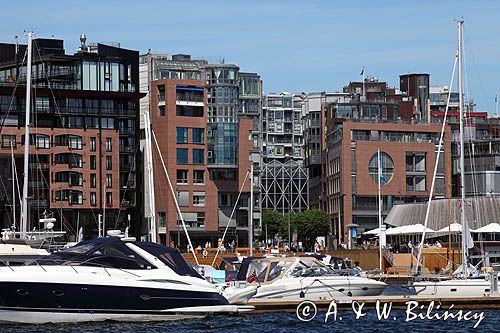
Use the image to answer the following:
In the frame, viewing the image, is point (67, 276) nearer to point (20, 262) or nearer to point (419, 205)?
point (20, 262)

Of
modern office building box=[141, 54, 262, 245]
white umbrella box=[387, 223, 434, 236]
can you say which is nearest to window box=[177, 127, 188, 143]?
modern office building box=[141, 54, 262, 245]

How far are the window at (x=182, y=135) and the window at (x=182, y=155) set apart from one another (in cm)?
121

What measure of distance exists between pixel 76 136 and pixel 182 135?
1667 centimetres

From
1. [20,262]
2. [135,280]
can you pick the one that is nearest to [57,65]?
[20,262]

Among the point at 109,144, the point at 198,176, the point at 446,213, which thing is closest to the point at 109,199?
the point at 109,144

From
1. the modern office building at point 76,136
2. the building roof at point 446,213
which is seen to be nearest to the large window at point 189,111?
the modern office building at point 76,136

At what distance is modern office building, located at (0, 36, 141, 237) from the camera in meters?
150

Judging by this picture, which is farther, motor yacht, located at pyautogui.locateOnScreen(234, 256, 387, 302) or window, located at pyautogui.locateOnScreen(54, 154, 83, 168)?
window, located at pyautogui.locateOnScreen(54, 154, 83, 168)

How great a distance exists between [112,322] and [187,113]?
11791 centimetres

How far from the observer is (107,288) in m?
50.5

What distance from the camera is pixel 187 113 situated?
550 feet

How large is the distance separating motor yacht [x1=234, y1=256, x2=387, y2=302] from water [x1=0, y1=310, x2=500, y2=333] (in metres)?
3.30

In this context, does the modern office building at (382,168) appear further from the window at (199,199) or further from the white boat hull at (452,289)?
the white boat hull at (452,289)

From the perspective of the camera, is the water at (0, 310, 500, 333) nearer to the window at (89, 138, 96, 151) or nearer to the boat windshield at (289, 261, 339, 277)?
the boat windshield at (289, 261, 339, 277)
